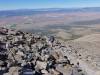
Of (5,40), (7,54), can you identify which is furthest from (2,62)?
(5,40)

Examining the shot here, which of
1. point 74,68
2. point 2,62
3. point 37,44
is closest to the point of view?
point 2,62

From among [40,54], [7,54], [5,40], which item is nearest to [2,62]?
[7,54]

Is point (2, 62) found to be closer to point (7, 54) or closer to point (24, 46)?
point (7, 54)

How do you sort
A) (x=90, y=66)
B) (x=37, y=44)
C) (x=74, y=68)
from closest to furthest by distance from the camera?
(x=74, y=68) → (x=90, y=66) → (x=37, y=44)

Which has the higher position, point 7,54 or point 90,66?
point 7,54

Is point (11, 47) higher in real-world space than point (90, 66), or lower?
higher

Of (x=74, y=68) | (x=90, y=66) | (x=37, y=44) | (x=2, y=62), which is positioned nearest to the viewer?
(x=2, y=62)

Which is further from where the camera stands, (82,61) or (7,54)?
(82,61)

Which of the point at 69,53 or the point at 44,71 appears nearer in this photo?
the point at 44,71

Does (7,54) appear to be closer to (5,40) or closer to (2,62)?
(2,62)
